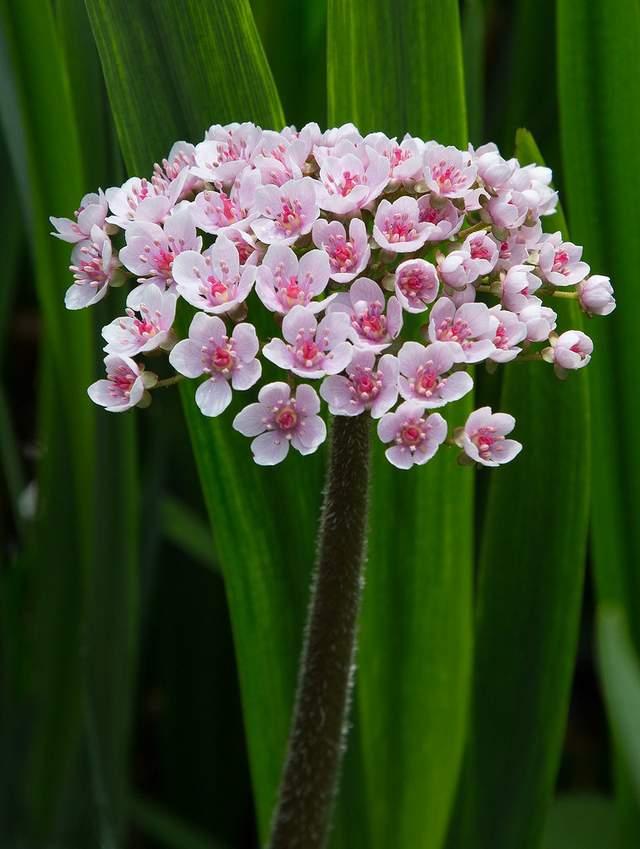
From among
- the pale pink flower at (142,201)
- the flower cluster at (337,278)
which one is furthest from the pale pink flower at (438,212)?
the pale pink flower at (142,201)

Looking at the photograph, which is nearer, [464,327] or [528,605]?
[464,327]

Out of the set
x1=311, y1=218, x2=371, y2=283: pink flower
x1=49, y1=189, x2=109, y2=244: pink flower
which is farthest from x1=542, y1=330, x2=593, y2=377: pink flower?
x1=49, y1=189, x2=109, y2=244: pink flower

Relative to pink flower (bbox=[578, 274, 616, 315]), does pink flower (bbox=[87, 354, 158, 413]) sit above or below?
below

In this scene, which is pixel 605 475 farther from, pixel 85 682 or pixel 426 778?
pixel 85 682

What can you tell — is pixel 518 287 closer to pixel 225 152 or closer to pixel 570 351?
pixel 570 351

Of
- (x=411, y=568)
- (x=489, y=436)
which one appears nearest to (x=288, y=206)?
(x=489, y=436)

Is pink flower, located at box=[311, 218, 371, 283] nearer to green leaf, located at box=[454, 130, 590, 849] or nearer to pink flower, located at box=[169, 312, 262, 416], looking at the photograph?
pink flower, located at box=[169, 312, 262, 416]

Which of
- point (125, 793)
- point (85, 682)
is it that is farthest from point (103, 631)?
point (125, 793)
